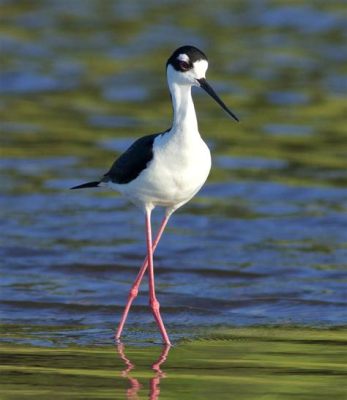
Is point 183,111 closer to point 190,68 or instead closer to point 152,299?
point 190,68

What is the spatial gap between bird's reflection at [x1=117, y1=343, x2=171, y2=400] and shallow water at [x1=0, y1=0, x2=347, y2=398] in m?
0.51

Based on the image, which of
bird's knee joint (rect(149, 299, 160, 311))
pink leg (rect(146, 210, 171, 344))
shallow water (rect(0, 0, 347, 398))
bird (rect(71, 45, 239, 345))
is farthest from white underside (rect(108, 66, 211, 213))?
shallow water (rect(0, 0, 347, 398))

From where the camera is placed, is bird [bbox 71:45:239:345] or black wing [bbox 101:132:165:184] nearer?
bird [bbox 71:45:239:345]

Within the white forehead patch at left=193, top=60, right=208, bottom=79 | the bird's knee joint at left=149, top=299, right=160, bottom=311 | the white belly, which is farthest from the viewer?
the bird's knee joint at left=149, top=299, right=160, bottom=311

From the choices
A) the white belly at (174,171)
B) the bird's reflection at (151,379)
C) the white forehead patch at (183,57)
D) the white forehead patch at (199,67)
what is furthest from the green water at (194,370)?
the white forehead patch at (183,57)

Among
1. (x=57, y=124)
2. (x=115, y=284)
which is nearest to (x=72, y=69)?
(x=57, y=124)

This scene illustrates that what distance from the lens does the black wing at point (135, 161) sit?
32.3 feet

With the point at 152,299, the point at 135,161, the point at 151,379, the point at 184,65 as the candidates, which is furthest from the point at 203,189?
the point at 151,379

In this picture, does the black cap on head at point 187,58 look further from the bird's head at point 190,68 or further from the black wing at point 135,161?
the black wing at point 135,161

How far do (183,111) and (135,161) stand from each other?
0.53m

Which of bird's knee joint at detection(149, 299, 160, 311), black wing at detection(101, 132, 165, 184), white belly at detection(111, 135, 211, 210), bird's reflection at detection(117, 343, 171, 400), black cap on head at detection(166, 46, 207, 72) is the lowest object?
bird's reflection at detection(117, 343, 171, 400)

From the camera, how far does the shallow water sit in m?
11.7

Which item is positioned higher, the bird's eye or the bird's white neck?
the bird's eye

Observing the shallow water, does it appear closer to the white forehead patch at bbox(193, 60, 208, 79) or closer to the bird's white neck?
the bird's white neck
